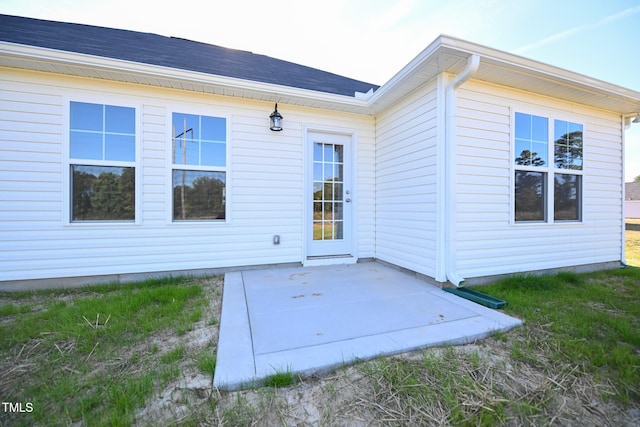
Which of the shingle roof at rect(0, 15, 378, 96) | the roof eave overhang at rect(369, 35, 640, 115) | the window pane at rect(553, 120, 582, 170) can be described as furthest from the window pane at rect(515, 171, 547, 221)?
the shingle roof at rect(0, 15, 378, 96)

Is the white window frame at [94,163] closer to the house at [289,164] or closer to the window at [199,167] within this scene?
the house at [289,164]

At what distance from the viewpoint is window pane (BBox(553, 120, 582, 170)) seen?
3777mm

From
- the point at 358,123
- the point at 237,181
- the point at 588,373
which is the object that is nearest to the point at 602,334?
the point at 588,373

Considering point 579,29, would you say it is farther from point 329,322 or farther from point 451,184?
point 329,322

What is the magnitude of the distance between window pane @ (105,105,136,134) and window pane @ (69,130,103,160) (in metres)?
0.18

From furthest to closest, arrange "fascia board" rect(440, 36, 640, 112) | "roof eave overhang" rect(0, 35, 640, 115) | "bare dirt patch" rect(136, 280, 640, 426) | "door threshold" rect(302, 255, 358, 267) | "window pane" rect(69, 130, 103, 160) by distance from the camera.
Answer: "door threshold" rect(302, 255, 358, 267), "window pane" rect(69, 130, 103, 160), "roof eave overhang" rect(0, 35, 640, 115), "fascia board" rect(440, 36, 640, 112), "bare dirt patch" rect(136, 280, 640, 426)

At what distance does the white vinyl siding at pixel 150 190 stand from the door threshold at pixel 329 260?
195 mm

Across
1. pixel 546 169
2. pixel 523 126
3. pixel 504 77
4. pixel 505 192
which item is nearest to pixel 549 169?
pixel 546 169

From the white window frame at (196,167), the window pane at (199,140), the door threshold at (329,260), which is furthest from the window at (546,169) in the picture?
the window pane at (199,140)

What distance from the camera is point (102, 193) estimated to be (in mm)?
3236

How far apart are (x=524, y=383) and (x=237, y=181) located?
11.7 feet

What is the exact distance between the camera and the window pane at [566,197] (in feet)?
12.5

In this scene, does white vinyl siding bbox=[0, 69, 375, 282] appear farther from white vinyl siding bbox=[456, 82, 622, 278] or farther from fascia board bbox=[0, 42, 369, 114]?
white vinyl siding bbox=[456, 82, 622, 278]

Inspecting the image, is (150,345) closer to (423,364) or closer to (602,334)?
(423,364)
